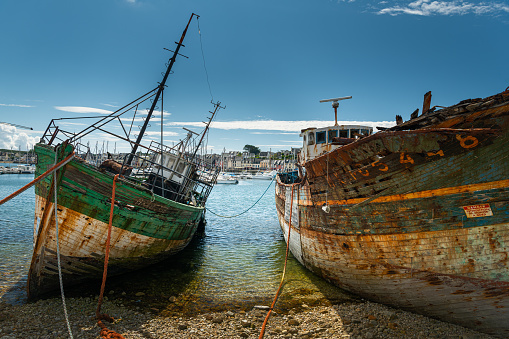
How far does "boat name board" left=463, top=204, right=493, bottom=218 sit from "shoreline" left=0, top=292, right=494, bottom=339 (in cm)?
242

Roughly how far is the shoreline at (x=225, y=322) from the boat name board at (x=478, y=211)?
2.42 m

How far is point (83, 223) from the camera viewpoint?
24.1 feet

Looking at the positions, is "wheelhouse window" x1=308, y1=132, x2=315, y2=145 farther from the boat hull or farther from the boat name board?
the boat name board

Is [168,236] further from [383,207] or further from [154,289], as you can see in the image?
[383,207]

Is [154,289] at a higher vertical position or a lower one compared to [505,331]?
lower

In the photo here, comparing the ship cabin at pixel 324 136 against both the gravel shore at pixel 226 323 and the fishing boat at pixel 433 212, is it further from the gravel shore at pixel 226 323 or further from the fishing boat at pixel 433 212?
the gravel shore at pixel 226 323

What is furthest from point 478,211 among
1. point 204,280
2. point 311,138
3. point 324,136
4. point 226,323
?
point 204,280

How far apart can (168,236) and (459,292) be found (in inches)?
319

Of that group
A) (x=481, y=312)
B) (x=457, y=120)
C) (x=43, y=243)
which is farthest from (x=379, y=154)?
(x=43, y=243)

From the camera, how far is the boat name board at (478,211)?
16.6ft

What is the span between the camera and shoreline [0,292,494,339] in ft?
18.8

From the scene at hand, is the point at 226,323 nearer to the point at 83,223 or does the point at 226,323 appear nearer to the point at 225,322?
the point at 225,322

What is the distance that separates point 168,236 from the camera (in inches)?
376

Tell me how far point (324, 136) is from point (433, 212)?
6.44 m
